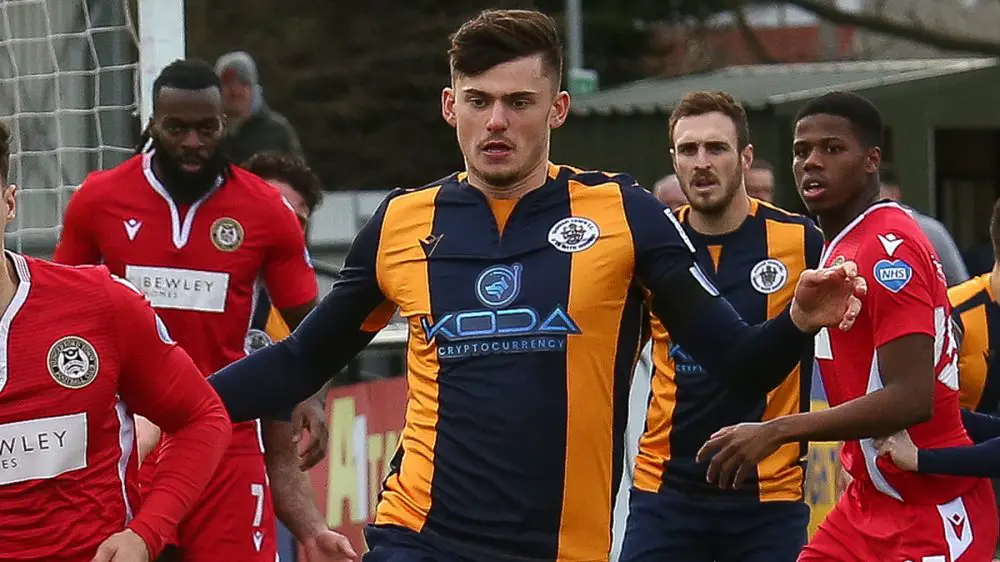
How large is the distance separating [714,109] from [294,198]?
6.59 ft

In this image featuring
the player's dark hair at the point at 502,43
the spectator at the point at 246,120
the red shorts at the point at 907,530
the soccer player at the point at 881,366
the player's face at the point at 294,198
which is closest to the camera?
the player's dark hair at the point at 502,43

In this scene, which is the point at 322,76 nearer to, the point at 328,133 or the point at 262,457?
the point at 328,133

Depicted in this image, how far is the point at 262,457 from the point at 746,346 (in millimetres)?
3339

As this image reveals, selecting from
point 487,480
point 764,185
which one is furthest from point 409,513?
point 764,185

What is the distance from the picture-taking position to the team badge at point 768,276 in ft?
23.6

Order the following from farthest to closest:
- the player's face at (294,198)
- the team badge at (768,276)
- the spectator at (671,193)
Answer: the spectator at (671,193) < the player's face at (294,198) < the team badge at (768,276)

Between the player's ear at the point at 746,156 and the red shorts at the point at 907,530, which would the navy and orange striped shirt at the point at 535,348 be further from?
the player's ear at the point at 746,156

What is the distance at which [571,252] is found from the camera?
15.9 ft

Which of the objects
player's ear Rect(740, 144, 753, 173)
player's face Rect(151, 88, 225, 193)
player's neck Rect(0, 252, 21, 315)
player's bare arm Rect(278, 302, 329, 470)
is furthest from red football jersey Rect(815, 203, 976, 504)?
player's face Rect(151, 88, 225, 193)

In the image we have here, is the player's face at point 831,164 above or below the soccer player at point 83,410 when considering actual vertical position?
above

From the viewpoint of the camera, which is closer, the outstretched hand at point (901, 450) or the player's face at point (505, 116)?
the player's face at point (505, 116)

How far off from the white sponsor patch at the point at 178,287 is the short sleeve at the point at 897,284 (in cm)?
278

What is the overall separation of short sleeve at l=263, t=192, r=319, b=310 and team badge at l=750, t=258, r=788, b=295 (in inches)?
67.6

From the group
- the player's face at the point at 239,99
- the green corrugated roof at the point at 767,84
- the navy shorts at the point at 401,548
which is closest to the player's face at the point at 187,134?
the navy shorts at the point at 401,548
